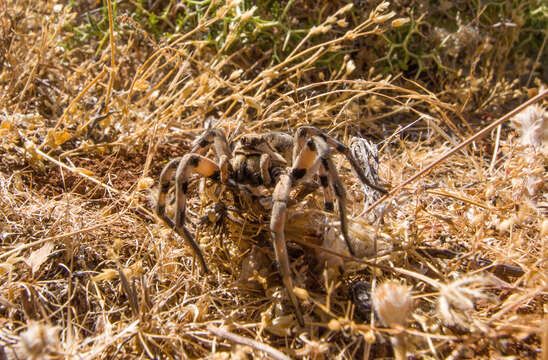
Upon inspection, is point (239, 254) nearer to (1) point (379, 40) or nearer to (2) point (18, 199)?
(2) point (18, 199)

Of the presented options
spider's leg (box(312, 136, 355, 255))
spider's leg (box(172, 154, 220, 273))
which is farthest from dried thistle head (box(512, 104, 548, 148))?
spider's leg (box(172, 154, 220, 273))

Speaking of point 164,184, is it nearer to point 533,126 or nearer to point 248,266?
point 248,266

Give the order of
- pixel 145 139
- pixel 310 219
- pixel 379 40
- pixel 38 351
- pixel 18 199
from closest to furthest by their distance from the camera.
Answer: pixel 38 351, pixel 310 219, pixel 18 199, pixel 145 139, pixel 379 40

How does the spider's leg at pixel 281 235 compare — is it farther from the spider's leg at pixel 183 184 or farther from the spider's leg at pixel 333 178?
the spider's leg at pixel 183 184

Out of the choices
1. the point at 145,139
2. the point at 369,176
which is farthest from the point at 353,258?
the point at 145,139

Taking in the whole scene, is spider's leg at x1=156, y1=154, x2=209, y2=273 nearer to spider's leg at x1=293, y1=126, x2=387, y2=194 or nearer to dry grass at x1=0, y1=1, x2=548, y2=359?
dry grass at x1=0, y1=1, x2=548, y2=359

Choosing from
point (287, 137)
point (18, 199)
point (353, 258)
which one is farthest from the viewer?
point (18, 199)

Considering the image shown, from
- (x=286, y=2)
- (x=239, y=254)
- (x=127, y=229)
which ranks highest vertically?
(x=286, y=2)
